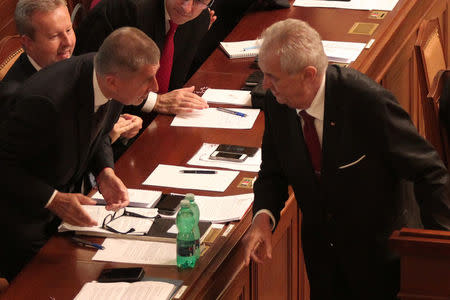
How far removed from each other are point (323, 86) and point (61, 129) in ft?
3.65

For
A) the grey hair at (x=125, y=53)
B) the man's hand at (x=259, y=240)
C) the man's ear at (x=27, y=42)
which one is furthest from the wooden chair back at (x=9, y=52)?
the man's hand at (x=259, y=240)

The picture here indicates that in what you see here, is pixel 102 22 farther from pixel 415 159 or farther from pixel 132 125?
pixel 415 159

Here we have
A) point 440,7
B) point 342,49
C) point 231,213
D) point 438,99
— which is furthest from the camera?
point 440,7

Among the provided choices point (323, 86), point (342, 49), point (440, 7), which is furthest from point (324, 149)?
point (440, 7)

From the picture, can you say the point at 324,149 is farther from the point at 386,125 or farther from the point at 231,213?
the point at 231,213

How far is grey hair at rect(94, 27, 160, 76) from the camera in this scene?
11.0ft

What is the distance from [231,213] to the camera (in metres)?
3.64

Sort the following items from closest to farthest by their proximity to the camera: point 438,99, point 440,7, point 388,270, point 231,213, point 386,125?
point 386,125 → point 388,270 → point 231,213 → point 438,99 → point 440,7

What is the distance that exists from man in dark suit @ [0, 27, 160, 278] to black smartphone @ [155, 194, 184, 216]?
0.17 m

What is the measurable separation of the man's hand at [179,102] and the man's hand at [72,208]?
132 centimetres

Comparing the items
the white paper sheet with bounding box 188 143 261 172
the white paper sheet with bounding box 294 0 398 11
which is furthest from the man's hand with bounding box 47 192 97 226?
the white paper sheet with bounding box 294 0 398 11

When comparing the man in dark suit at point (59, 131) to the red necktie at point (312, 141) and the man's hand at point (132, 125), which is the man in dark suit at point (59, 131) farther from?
the man's hand at point (132, 125)

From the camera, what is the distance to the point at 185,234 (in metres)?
3.23

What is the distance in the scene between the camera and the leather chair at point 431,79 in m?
4.09
